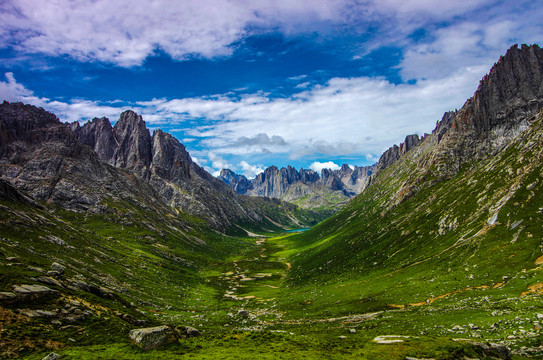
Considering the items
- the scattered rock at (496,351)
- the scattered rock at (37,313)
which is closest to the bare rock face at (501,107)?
the scattered rock at (496,351)

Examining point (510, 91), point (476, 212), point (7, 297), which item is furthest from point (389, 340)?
point (510, 91)

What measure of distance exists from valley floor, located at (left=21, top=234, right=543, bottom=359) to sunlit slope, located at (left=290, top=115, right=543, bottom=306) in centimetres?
821

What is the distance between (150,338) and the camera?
134 feet

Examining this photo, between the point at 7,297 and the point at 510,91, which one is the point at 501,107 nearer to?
the point at 510,91

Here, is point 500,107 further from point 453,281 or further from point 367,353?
point 367,353

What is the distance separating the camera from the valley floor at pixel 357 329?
36406 mm

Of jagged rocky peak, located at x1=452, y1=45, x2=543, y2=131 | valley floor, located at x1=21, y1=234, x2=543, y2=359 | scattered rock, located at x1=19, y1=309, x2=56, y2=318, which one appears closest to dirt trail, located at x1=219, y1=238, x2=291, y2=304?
valley floor, located at x1=21, y1=234, x2=543, y2=359

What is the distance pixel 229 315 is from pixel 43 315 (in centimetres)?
5733

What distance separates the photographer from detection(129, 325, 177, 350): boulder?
132ft

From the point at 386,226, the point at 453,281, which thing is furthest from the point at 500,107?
the point at 453,281

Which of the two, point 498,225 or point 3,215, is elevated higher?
point 3,215

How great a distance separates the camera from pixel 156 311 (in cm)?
8412

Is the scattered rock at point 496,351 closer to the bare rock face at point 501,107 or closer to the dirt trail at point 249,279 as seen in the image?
the dirt trail at point 249,279

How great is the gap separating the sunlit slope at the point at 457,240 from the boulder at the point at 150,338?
6067cm
